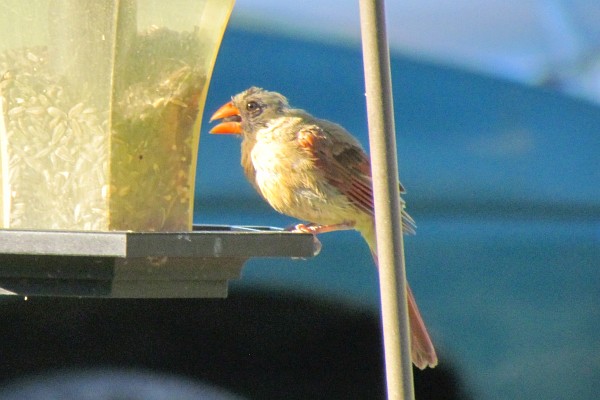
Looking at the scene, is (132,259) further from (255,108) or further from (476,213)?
(476,213)

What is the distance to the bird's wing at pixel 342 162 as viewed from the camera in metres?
3.14

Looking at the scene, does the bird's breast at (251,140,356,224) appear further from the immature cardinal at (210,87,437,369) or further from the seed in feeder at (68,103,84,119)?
the seed in feeder at (68,103,84,119)

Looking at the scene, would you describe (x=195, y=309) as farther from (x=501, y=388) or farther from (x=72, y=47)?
(x=72, y=47)

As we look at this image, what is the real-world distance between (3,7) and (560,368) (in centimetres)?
254

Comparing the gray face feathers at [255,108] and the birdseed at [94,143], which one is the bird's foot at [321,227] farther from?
the birdseed at [94,143]

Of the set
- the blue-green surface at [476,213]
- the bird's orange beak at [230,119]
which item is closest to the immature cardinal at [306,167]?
the bird's orange beak at [230,119]

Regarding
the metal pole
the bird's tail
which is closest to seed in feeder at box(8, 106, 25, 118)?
the metal pole

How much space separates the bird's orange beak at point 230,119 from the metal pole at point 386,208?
5.09 feet

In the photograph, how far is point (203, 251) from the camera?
1813 millimetres

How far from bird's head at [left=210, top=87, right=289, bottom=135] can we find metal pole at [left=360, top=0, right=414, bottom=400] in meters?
1.62

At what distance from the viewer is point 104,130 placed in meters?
2.09

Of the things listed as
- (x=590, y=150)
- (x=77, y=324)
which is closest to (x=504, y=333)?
(x=590, y=150)

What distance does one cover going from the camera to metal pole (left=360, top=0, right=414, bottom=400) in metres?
1.58

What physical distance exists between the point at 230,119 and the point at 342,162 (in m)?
0.36
